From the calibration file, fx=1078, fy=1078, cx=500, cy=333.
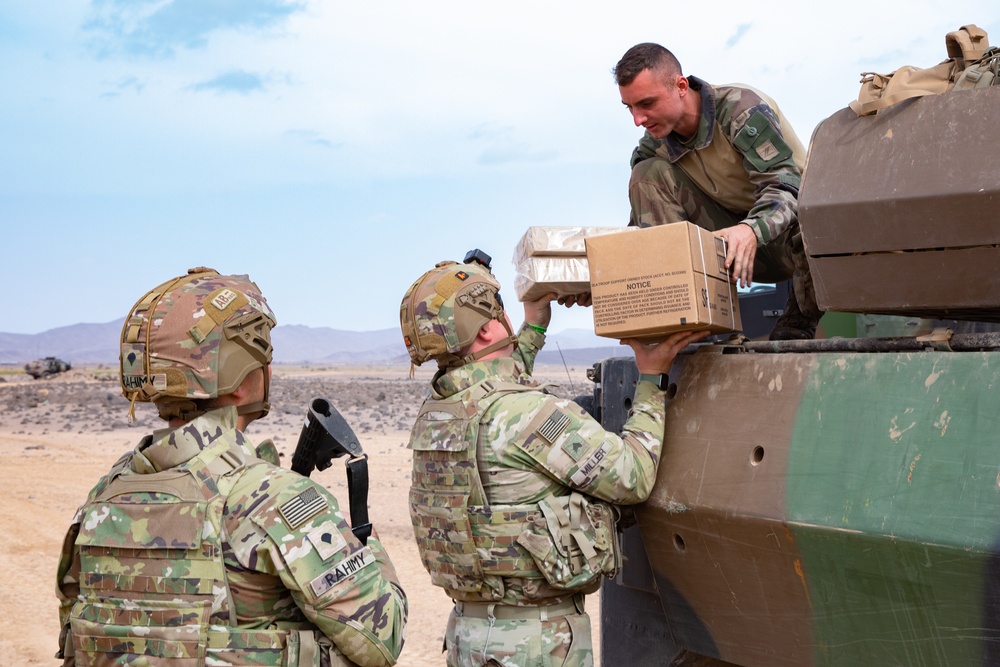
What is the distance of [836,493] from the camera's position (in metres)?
2.99

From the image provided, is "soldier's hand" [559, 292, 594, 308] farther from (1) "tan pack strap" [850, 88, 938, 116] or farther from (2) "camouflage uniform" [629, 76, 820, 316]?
(1) "tan pack strap" [850, 88, 938, 116]

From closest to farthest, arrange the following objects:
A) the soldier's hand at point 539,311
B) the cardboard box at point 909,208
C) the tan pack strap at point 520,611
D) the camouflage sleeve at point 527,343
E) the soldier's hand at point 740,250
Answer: the cardboard box at point 909,208
the soldier's hand at point 740,250
the tan pack strap at point 520,611
the soldier's hand at point 539,311
the camouflage sleeve at point 527,343

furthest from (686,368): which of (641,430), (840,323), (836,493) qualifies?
(840,323)

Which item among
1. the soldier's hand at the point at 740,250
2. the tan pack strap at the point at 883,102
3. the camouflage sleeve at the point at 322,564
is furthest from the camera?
the soldier's hand at the point at 740,250

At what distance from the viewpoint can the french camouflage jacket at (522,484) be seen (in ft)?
11.7

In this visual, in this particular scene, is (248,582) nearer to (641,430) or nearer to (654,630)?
(641,430)

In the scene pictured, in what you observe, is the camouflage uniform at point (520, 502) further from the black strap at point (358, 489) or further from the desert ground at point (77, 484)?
the black strap at point (358, 489)

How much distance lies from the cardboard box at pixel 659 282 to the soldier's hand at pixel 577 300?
27.6 inches

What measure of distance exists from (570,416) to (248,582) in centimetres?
136

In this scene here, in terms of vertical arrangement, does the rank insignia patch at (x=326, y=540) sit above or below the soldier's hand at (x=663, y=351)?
below

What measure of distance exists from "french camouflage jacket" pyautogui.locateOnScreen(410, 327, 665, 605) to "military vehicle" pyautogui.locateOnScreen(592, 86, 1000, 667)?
17 cm

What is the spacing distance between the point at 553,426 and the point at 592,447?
169 mm

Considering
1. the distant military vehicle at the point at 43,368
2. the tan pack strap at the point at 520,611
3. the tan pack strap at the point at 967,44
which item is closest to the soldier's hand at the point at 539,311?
the tan pack strap at the point at 520,611

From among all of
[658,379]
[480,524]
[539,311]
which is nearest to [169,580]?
[480,524]
